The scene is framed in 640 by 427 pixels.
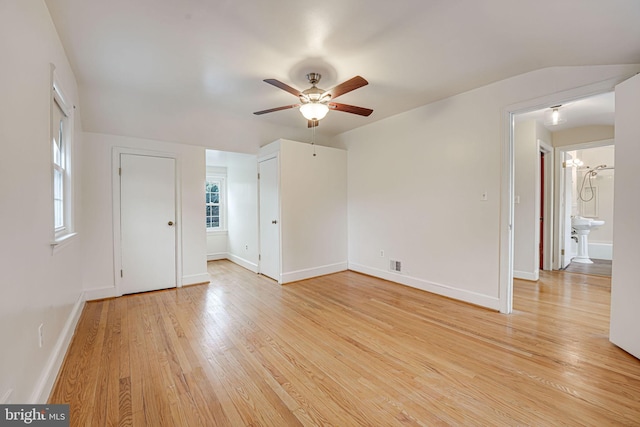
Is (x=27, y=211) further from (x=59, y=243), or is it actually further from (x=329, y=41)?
(x=329, y=41)

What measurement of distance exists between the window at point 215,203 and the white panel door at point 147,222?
2.19m

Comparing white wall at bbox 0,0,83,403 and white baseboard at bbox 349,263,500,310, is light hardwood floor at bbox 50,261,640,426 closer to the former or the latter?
white baseboard at bbox 349,263,500,310

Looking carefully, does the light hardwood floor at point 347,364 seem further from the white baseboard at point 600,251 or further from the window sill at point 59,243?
the white baseboard at point 600,251

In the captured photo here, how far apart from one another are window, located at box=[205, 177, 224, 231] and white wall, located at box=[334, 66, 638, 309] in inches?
135

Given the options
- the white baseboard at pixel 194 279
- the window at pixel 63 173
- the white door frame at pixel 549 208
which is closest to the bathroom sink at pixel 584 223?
the white door frame at pixel 549 208

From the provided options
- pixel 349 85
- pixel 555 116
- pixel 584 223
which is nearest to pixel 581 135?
pixel 555 116

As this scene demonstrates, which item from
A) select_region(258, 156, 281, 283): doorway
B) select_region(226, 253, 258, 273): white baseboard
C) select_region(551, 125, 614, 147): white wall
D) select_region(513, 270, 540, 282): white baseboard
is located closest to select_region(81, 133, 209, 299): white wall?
select_region(258, 156, 281, 283): doorway

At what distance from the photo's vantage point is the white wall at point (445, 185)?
2902 millimetres

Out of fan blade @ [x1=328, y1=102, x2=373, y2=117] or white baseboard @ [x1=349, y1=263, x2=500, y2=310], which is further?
white baseboard @ [x1=349, y1=263, x2=500, y2=310]

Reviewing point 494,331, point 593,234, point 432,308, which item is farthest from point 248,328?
point 593,234

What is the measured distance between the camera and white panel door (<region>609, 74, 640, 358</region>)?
2.03m

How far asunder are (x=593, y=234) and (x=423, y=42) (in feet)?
22.7

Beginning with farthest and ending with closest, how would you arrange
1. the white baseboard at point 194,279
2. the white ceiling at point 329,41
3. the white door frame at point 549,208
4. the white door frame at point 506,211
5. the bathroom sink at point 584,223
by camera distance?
the bathroom sink at point 584,223 < the white door frame at point 549,208 < the white baseboard at point 194,279 < the white door frame at point 506,211 < the white ceiling at point 329,41

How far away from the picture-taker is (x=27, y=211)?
4.79 ft
